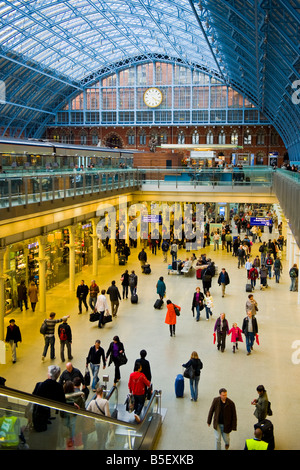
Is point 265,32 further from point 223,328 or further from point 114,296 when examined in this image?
point 223,328

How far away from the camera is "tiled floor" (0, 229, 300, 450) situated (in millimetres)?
10191

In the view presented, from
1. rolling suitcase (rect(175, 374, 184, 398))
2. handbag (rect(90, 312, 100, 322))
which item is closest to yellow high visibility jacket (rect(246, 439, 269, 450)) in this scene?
rolling suitcase (rect(175, 374, 184, 398))

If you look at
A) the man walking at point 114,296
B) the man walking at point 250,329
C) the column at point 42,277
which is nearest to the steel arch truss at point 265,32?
the man walking at point 250,329

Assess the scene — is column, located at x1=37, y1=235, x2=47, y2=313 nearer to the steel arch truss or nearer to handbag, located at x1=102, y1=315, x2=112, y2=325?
handbag, located at x1=102, y1=315, x2=112, y2=325

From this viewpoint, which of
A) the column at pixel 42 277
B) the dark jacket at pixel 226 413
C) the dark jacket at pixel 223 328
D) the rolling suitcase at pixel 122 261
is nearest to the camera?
the dark jacket at pixel 226 413

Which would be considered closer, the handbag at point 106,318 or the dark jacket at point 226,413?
the dark jacket at point 226,413

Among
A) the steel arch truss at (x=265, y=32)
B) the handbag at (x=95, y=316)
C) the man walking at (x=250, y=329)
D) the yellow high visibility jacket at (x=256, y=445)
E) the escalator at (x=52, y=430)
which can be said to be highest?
the steel arch truss at (x=265, y=32)

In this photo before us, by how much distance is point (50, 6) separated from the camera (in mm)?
44844

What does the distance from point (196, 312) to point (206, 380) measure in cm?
586

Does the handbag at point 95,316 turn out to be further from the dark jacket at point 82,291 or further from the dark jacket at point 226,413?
the dark jacket at point 226,413

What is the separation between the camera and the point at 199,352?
46.6ft

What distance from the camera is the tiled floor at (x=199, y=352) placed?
33.4 ft

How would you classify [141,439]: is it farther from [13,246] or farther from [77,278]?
[77,278]
